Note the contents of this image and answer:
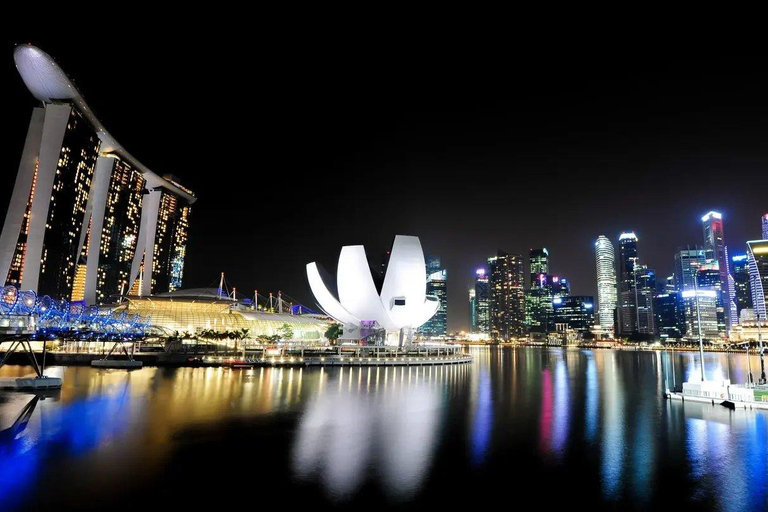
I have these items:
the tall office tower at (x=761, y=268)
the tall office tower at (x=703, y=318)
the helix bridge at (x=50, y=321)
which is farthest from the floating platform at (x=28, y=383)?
the tall office tower at (x=703, y=318)

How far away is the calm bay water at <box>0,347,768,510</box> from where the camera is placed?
960 cm

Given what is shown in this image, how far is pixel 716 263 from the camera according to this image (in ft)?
574

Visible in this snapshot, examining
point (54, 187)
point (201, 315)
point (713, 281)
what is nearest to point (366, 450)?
point (201, 315)

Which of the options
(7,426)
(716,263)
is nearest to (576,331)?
(716,263)

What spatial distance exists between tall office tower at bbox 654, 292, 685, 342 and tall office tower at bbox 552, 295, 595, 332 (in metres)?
22.0

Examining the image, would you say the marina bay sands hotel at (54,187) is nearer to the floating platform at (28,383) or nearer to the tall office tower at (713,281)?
the floating platform at (28,383)

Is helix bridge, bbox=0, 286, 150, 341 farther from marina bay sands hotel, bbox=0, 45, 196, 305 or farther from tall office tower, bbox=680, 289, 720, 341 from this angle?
tall office tower, bbox=680, 289, 720, 341

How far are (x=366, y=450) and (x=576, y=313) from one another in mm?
177200

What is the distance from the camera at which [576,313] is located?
17562 cm

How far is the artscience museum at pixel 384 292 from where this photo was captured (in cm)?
4644

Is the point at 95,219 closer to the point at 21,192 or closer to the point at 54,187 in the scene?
the point at 54,187

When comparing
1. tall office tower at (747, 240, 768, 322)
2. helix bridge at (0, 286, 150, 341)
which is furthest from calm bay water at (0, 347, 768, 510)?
tall office tower at (747, 240, 768, 322)

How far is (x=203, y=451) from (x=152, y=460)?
4.04 ft

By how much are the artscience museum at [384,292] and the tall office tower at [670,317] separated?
12642 cm
